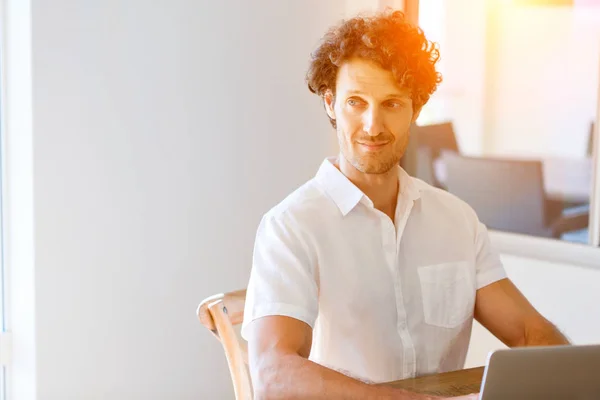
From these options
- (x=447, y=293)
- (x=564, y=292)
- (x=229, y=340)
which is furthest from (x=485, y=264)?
(x=564, y=292)

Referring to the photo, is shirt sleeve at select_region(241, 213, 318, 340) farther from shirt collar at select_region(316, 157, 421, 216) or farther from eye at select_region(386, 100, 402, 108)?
eye at select_region(386, 100, 402, 108)

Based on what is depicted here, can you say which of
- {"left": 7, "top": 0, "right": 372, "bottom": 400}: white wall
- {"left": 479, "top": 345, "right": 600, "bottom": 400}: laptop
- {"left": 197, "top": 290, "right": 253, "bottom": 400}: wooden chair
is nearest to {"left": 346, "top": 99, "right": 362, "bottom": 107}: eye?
{"left": 197, "top": 290, "right": 253, "bottom": 400}: wooden chair

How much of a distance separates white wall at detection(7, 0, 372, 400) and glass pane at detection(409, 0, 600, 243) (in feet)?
1.45

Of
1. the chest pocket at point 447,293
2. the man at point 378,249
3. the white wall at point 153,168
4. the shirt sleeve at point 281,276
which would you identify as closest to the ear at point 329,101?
the man at point 378,249

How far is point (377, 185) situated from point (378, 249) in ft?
0.50

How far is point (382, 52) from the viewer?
2006 mm

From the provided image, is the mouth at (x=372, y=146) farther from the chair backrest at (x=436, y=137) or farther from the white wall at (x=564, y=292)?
the chair backrest at (x=436, y=137)

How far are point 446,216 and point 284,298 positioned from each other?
0.54 metres

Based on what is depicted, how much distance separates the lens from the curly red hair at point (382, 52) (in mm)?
2008

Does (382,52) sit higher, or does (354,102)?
(382,52)

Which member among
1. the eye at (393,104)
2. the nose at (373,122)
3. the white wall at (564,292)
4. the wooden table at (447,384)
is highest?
the eye at (393,104)

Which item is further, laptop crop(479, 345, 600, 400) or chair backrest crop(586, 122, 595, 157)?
chair backrest crop(586, 122, 595, 157)

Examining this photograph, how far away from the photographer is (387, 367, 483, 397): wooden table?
5.72ft

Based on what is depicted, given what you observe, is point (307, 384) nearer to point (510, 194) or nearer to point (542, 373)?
point (542, 373)
